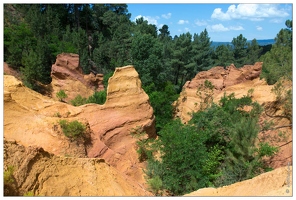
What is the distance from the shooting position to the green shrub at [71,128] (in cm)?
1154

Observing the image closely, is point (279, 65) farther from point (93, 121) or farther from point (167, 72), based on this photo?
point (167, 72)

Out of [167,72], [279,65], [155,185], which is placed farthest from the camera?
[167,72]

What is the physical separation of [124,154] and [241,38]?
36.2 meters

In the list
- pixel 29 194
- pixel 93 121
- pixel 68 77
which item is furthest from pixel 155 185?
pixel 68 77

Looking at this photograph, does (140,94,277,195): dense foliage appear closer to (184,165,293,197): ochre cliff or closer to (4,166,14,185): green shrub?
(184,165,293,197): ochre cliff

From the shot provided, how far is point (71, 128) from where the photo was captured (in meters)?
11.6

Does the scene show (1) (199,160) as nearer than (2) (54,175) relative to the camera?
No

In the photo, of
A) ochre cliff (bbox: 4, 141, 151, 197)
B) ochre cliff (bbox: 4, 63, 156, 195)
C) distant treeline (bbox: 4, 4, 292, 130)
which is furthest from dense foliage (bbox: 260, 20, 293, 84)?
ochre cliff (bbox: 4, 141, 151, 197)

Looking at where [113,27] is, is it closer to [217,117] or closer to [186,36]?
[186,36]

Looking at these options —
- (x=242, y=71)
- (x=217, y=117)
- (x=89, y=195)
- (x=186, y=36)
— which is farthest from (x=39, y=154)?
(x=186, y=36)

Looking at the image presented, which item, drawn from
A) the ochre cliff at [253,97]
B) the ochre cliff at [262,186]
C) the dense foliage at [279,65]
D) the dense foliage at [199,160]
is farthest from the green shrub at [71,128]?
the dense foliage at [279,65]

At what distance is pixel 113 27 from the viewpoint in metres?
38.5

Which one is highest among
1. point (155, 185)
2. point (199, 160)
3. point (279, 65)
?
point (279, 65)

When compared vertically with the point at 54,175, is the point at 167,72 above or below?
above
